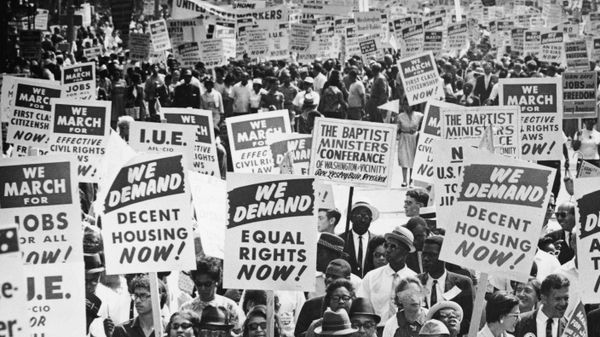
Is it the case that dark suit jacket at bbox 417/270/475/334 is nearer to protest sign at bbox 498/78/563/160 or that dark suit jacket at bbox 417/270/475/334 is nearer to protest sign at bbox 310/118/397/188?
protest sign at bbox 310/118/397/188

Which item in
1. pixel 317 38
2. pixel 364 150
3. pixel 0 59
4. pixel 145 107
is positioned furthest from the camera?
pixel 317 38

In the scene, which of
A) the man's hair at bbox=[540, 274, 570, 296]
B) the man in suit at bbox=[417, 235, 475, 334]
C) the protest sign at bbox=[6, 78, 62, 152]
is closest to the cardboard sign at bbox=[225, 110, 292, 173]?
the protest sign at bbox=[6, 78, 62, 152]

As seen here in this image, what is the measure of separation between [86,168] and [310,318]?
19.2 feet

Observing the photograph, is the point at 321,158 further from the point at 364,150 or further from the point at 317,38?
the point at 317,38

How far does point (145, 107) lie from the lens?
29188 millimetres

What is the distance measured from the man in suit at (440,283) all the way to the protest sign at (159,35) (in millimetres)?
22614

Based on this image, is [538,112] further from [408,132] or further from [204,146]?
[408,132]

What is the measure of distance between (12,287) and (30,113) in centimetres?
1016

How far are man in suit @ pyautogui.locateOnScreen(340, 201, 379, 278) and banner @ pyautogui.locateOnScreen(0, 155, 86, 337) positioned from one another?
12.4 ft

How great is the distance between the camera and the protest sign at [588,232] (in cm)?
956

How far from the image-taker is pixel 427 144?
16.3 metres

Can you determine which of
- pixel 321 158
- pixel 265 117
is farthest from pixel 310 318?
pixel 265 117

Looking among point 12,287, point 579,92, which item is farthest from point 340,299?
point 579,92

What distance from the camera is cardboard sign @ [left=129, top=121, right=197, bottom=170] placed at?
14281 mm
